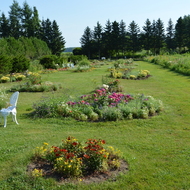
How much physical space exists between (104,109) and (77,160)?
3.30 metres

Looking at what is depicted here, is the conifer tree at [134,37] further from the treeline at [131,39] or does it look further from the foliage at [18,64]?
the foliage at [18,64]

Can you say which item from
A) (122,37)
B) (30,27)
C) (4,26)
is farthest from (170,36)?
(4,26)

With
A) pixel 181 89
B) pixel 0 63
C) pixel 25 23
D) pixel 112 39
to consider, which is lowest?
pixel 181 89

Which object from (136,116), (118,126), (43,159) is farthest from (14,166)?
(136,116)

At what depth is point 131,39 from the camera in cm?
4731

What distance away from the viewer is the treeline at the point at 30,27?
44656 millimetres

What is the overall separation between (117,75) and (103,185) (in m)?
12.7

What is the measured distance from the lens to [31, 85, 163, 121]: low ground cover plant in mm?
6352

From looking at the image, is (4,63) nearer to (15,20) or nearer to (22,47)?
(22,47)

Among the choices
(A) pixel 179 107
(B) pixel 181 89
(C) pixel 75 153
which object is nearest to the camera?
(C) pixel 75 153

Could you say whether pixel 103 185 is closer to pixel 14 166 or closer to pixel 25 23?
pixel 14 166

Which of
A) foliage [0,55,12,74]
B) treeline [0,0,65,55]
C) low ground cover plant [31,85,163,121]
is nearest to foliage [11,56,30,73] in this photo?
foliage [0,55,12,74]

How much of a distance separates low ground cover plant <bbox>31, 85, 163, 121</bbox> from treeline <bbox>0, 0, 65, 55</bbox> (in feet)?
133

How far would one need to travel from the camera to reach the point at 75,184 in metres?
3.18
